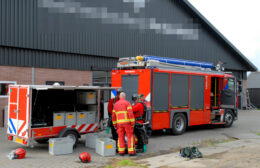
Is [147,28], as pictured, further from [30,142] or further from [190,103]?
[30,142]

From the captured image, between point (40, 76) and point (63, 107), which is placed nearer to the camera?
point (63, 107)

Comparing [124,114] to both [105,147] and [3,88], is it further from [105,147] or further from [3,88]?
[3,88]

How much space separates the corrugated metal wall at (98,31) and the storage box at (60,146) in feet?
24.2

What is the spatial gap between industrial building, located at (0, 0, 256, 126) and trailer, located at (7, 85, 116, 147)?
508cm

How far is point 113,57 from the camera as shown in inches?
752

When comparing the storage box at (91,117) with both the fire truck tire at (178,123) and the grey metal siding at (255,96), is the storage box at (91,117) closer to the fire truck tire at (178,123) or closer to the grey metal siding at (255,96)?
the fire truck tire at (178,123)

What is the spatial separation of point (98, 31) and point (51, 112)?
9.00 m

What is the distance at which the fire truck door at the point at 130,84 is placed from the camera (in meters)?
12.3

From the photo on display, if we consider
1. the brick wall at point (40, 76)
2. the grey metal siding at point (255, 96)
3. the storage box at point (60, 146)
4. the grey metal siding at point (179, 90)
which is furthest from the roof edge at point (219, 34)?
the storage box at point (60, 146)

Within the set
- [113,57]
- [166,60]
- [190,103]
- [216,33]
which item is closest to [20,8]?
[113,57]

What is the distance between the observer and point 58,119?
969 cm

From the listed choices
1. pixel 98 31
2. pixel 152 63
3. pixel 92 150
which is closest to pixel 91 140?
pixel 92 150

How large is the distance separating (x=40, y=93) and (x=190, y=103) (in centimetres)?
665

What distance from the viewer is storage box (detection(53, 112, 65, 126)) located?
31.5ft
